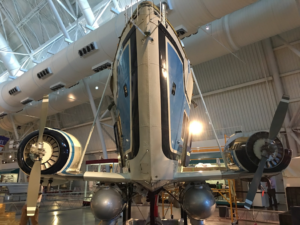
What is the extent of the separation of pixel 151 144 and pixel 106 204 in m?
1.34

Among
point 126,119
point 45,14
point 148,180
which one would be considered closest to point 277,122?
point 148,180

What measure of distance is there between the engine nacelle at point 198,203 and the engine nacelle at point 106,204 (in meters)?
1.21

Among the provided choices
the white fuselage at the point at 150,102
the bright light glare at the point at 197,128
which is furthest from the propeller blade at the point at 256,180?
the bright light glare at the point at 197,128

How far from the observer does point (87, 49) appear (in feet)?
32.9

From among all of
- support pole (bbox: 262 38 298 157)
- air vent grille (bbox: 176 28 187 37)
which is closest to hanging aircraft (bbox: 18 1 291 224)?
air vent grille (bbox: 176 28 187 37)

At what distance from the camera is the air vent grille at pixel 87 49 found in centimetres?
973

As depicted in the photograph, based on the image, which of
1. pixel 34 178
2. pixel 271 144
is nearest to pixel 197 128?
pixel 271 144

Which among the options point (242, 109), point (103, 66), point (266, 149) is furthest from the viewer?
point (242, 109)

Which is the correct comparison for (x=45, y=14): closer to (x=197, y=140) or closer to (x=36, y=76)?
(x=36, y=76)

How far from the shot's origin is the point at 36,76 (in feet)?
42.0

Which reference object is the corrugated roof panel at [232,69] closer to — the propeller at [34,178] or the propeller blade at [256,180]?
the propeller blade at [256,180]

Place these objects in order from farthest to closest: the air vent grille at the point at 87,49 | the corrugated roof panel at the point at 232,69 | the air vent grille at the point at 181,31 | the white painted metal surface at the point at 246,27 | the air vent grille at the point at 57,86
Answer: the corrugated roof panel at the point at 232,69 → the air vent grille at the point at 57,86 → the air vent grille at the point at 87,49 → the white painted metal surface at the point at 246,27 → the air vent grille at the point at 181,31

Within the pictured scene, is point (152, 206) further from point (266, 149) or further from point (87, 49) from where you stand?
point (87, 49)

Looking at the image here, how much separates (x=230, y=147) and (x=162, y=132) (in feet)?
5.38
